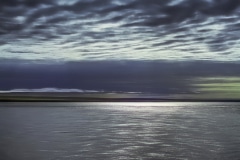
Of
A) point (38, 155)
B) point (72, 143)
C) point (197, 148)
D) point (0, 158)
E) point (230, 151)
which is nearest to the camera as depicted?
point (0, 158)

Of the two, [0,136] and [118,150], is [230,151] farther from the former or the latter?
[0,136]

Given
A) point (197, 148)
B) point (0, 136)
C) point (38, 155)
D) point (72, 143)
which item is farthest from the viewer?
point (0, 136)

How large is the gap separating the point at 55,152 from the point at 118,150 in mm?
3812

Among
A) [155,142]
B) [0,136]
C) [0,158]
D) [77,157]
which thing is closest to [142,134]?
[155,142]

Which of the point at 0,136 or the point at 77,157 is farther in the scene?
the point at 0,136

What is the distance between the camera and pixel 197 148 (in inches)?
1033

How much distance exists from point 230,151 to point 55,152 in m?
10.2

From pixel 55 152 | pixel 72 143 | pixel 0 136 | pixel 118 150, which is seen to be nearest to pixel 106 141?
pixel 72 143

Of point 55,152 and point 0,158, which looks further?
point 55,152

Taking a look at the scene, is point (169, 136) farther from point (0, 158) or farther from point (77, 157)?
point (0, 158)

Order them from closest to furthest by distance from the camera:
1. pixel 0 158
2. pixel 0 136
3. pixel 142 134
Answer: pixel 0 158, pixel 0 136, pixel 142 134

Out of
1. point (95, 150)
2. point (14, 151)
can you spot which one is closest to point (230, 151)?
point (95, 150)

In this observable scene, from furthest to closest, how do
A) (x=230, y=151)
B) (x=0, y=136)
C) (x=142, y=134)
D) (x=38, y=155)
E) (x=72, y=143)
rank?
(x=142, y=134)
(x=0, y=136)
(x=72, y=143)
(x=230, y=151)
(x=38, y=155)

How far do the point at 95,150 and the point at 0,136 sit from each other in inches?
430
